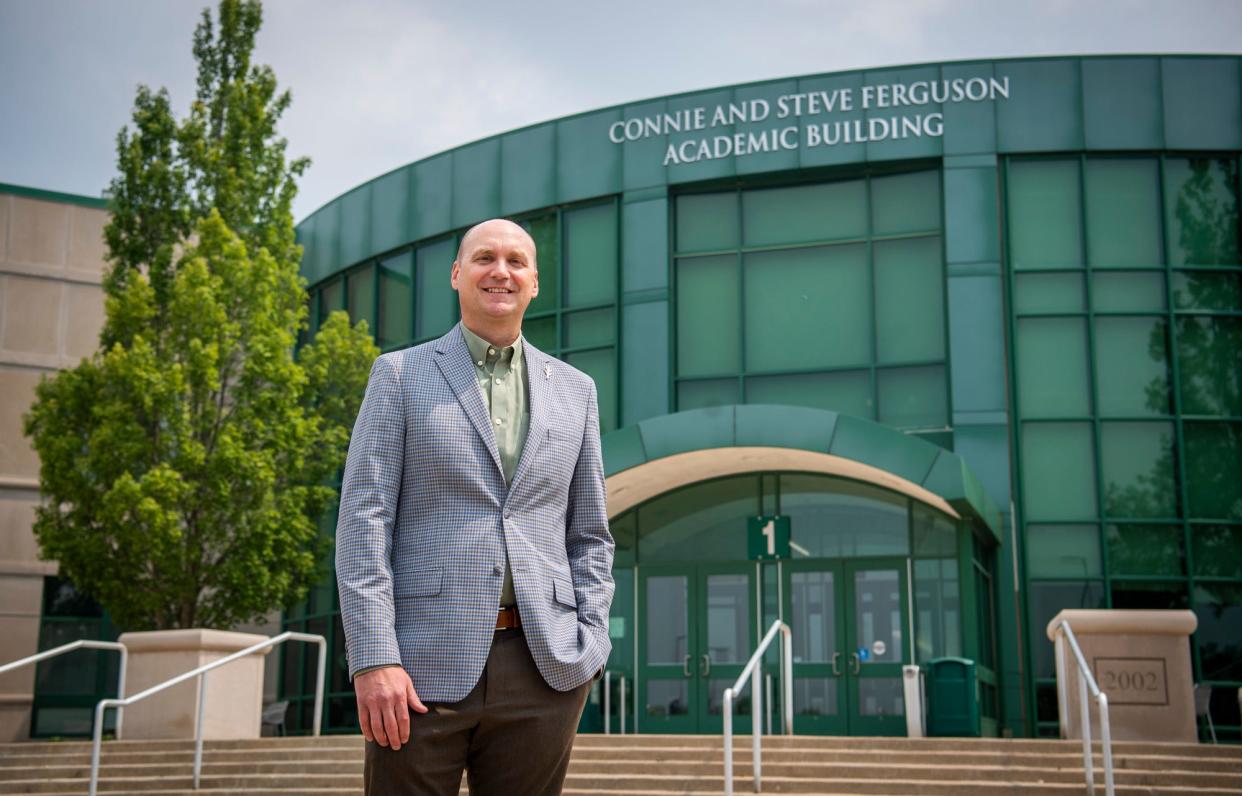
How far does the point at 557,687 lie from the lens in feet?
10.1

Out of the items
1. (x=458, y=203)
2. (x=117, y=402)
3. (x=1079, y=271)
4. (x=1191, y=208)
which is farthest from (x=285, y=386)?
(x=1191, y=208)

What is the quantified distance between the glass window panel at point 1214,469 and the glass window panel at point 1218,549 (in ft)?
0.60

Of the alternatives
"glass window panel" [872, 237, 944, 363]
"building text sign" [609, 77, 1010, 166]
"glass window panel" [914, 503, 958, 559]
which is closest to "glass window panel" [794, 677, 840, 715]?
"glass window panel" [914, 503, 958, 559]

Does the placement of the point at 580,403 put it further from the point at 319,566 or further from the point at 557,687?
the point at 319,566

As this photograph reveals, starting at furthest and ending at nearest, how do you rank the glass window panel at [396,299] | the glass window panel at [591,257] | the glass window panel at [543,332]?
the glass window panel at [396,299], the glass window panel at [543,332], the glass window panel at [591,257]

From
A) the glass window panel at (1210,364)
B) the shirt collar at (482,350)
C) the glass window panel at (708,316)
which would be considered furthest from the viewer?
the glass window panel at (708,316)

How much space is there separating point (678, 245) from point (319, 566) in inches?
272

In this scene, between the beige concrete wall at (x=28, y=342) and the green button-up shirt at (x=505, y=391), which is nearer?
the green button-up shirt at (x=505, y=391)

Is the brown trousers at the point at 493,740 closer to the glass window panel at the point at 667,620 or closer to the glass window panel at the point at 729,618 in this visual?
the glass window panel at the point at 729,618

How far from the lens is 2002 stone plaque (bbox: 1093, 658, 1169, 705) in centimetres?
1292

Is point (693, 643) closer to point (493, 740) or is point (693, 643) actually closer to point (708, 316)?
point (708, 316)

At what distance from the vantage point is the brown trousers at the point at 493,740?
2984mm

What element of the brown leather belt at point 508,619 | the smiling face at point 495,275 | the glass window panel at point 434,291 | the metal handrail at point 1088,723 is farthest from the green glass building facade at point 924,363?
the brown leather belt at point 508,619

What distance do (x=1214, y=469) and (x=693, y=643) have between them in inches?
288
